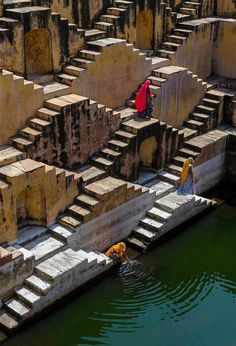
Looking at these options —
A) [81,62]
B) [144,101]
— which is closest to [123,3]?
[81,62]

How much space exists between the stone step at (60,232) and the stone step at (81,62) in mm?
4469

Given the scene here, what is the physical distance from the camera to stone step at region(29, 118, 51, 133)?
1253 cm

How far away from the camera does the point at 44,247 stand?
39.2 feet

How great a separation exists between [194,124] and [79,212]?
6040 mm

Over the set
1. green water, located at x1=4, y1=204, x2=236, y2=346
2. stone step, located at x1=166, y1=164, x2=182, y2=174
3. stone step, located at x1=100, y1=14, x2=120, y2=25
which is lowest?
green water, located at x1=4, y1=204, x2=236, y2=346

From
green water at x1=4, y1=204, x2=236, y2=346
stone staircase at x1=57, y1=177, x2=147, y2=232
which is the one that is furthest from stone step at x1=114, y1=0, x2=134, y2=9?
green water at x1=4, y1=204, x2=236, y2=346

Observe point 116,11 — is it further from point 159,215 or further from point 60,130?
point 159,215

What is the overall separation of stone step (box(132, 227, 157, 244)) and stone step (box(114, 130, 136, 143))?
2367mm

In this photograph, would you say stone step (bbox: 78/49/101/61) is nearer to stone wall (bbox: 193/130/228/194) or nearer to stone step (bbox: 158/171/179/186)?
stone step (bbox: 158/171/179/186)

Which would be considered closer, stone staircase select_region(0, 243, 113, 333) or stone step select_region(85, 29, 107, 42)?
stone staircase select_region(0, 243, 113, 333)

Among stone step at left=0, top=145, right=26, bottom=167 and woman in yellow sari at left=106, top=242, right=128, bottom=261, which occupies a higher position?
stone step at left=0, top=145, right=26, bottom=167

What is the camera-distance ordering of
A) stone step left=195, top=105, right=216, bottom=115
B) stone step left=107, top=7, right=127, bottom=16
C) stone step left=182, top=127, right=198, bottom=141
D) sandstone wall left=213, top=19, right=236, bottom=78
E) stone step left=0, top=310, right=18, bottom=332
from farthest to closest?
sandstone wall left=213, top=19, right=236, bottom=78, stone step left=195, top=105, right=216, bottom=115, stone step left=182, top=127, right=198, bottom=141, stone step left=107, top=7, right=127, bottom=16, stone step left=0, top=310, right=18, bottom=332

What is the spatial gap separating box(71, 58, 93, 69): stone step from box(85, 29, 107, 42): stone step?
2.68 ft

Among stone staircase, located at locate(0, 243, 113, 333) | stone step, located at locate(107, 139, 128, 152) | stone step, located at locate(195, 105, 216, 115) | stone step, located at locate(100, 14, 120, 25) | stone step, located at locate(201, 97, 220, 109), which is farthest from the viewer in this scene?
stone step, located at locate(201, 97, 220, 109)
